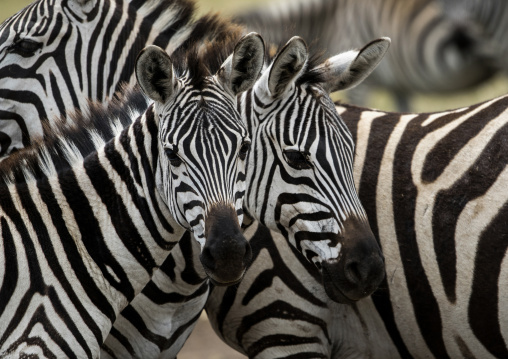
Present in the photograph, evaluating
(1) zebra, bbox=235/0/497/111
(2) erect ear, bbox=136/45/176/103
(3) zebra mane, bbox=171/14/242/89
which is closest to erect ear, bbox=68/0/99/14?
(3) zebra mane, bbox=171/14/242/89

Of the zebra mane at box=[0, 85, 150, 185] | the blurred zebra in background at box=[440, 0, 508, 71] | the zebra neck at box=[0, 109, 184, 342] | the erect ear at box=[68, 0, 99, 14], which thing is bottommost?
the zebra neck at box=[0, 109, 184, 342]

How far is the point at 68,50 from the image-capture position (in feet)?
21.9

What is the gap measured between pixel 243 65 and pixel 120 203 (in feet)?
3.88

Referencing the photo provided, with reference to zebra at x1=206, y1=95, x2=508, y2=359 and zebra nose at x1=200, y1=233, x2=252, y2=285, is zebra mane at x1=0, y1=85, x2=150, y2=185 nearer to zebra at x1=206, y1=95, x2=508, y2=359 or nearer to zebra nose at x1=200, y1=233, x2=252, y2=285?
zebra nose at x1=200, y1=233, x2=252, y2=285

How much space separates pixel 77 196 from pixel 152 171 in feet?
1.64

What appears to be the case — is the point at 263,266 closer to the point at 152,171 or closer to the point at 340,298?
the point at 340,298

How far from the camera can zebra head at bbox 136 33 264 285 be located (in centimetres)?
444

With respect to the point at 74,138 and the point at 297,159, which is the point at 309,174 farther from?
the point at 74,138

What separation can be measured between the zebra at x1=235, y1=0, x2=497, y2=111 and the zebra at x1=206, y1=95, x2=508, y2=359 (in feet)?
36.5

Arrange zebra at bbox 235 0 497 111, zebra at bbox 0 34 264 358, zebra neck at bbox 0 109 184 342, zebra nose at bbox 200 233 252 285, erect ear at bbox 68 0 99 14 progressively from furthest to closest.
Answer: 1. zebra at bbox 235 0 497 111
2. erect ear at bbox 68 0 99 14
3. zebra neck at bbox 0 109 184 342
4. zebra at bbox 0 34 264 358
5. zebra nose at bbox 200 233 252 285

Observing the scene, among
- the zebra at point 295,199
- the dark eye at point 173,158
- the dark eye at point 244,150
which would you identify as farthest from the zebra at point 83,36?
the dark eye at point 173,158

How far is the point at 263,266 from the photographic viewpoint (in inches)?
229

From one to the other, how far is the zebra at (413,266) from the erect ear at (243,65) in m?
1.30

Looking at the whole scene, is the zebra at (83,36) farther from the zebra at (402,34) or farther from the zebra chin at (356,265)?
the zebra at (402,34)
